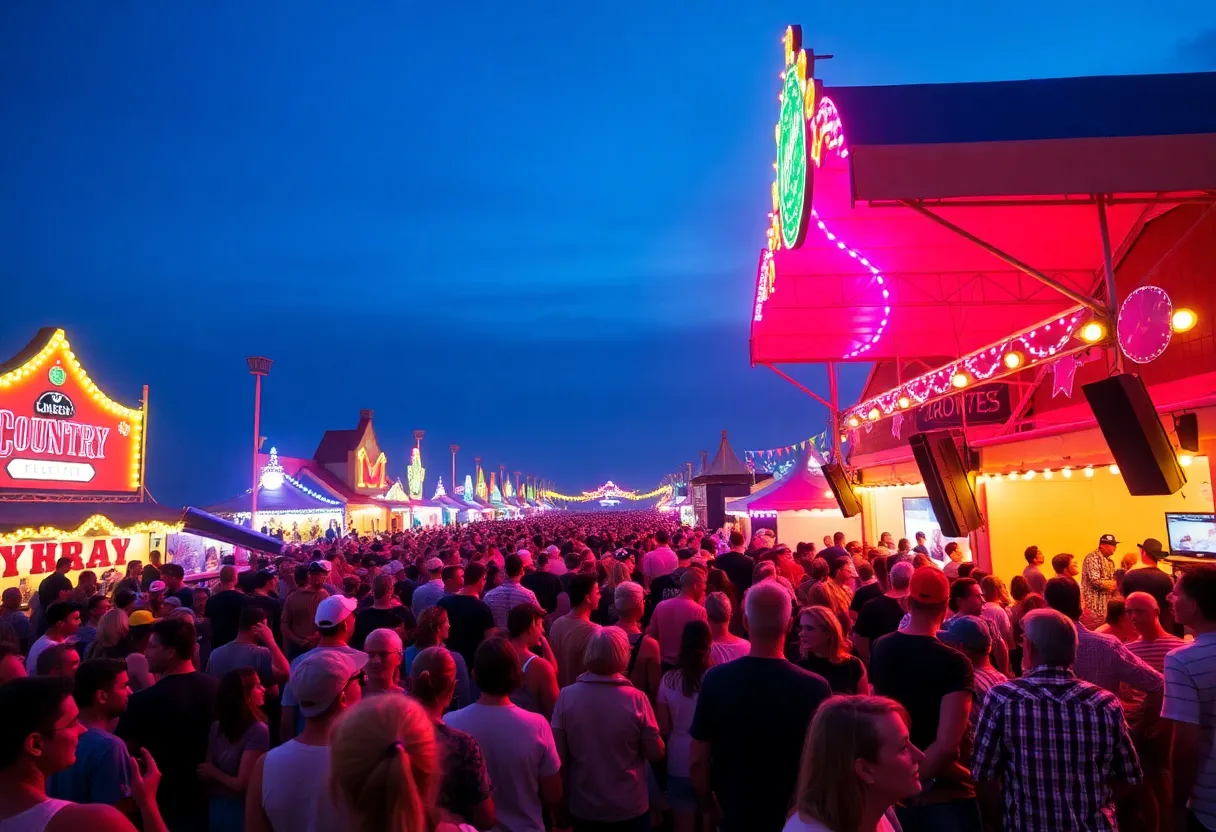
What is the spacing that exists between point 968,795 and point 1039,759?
0.59m

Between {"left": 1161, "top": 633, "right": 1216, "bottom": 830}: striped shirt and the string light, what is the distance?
17.9 m

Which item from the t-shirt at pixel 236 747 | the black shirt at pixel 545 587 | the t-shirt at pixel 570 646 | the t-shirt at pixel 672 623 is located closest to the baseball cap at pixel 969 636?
the t-shirt at pixel 672 623

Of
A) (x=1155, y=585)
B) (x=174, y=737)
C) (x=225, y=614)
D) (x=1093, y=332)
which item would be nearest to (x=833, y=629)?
(x=174, y=737)

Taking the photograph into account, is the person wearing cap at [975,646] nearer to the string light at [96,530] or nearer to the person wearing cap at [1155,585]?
the person wearing cap at [1155,585]

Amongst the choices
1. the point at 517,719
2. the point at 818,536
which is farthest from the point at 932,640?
the point at 818,536

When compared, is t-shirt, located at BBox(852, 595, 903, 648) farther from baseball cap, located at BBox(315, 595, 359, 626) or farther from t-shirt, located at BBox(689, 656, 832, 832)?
baseball cap, located at BBox(315, 595, 359, 626)

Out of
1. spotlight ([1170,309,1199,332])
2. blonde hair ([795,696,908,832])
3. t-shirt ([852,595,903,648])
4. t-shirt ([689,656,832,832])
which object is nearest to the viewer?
blonde hair ([795,696,908,832])

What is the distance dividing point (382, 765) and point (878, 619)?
16.6 feet

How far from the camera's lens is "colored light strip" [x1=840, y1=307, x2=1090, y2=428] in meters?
8.29

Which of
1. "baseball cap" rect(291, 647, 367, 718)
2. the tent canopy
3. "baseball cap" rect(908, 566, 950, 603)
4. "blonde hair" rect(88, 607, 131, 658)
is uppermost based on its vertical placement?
the tent canopy

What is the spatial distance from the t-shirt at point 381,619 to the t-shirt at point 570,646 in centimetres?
130

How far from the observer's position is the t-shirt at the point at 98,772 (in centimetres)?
304

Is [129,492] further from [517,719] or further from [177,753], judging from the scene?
[517,719]

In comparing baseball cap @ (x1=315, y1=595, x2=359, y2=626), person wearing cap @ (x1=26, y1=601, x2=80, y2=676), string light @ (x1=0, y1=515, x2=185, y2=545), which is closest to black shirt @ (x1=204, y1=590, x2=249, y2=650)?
person wearing cap @ (x1=26, y1=601, x2=80, y2=676)
